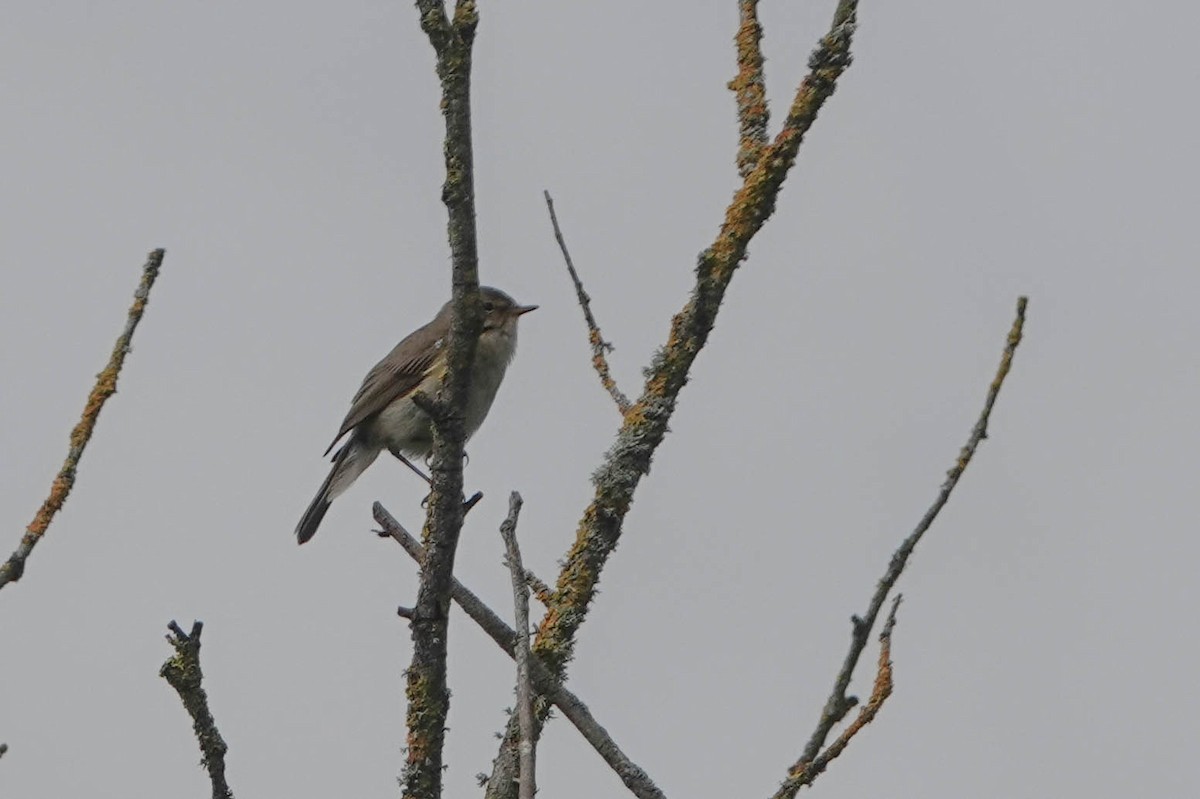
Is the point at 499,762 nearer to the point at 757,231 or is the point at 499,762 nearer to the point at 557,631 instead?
the point at 557,631

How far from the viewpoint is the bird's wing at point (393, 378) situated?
8.84 meters

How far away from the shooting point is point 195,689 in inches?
119

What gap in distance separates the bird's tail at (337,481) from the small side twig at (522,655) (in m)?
6.22

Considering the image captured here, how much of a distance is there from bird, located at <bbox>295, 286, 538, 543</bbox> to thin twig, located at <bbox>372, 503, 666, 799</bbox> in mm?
4479

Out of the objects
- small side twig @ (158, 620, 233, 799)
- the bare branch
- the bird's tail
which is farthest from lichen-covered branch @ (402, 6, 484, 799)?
the bird's tail

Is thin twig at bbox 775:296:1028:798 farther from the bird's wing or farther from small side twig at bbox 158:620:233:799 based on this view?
the bird's wing

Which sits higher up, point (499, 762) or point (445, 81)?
point (445, 81)

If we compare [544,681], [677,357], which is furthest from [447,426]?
[677,357]

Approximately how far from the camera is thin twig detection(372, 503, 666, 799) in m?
3.52

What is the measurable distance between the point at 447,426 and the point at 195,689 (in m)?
0.74

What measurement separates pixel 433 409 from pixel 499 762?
844 millimetres

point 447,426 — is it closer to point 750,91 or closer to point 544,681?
point 544,681

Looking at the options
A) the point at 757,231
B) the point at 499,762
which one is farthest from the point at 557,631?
the point at 757,231

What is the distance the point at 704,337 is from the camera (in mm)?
4500
